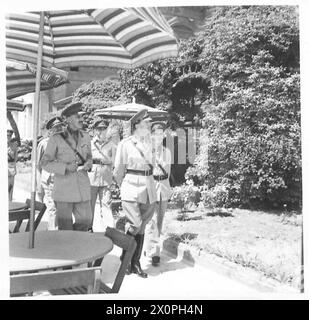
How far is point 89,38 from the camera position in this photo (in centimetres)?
427

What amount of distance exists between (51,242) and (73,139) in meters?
1.53

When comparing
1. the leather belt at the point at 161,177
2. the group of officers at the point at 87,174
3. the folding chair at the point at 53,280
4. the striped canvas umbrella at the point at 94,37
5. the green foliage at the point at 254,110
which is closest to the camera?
the folding chair at the point at 53,280

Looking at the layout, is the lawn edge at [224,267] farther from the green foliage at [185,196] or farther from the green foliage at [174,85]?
the green foliage at [174,85]

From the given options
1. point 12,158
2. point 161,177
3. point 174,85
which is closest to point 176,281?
point 161,177

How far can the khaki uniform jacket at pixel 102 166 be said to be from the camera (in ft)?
21.6

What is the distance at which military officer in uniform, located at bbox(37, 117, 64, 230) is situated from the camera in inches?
224

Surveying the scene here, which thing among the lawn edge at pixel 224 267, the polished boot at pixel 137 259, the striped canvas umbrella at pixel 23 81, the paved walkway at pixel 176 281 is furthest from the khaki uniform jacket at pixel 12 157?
the polished boot at pixel 137 259

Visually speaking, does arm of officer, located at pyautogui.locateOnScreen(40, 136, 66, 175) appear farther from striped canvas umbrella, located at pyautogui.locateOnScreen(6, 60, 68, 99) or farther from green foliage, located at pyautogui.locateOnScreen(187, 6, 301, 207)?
green foliage, located at pyautogui.locateOnScreen(187, 6, 301, 207)

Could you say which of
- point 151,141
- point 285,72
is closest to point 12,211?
point 151,141

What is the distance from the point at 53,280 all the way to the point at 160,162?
2.89 metres

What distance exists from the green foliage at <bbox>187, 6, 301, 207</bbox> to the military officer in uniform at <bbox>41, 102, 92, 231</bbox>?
377cm

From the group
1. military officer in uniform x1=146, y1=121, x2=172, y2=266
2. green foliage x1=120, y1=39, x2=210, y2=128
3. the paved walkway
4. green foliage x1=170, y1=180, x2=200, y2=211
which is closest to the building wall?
green foliage x1=120, y1=39, x2=210, y2=128

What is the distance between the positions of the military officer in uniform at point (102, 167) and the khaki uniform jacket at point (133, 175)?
1883 mm

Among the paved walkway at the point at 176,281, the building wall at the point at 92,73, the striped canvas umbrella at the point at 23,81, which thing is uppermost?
the building wall at the point at 92,73
